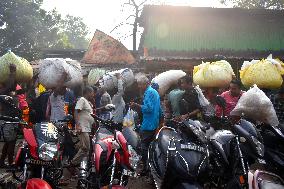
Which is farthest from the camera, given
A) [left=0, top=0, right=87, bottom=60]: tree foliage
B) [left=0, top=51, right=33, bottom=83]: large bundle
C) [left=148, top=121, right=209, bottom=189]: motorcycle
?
[left=0, top=0, right=87, bottom=60]: tree foliage

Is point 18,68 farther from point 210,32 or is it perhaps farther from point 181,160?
point 210,32

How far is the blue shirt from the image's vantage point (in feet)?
20.8

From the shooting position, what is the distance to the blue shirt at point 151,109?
20.8ft

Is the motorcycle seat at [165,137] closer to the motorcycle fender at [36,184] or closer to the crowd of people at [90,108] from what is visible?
the motorcycle fender at [36,184]

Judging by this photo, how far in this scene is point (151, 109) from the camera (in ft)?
20.9

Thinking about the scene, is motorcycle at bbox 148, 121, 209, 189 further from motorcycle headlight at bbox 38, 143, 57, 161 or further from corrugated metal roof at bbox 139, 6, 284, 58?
corrugated metal roof at bbox 139, 6, 284, 58

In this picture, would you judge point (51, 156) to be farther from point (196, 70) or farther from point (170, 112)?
point (196, 70)

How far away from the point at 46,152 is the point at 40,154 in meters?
0.07

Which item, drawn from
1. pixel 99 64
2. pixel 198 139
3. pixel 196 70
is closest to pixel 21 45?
pixel 99 64

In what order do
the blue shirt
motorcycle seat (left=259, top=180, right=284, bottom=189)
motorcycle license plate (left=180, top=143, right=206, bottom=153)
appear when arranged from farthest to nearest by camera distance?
1. the blue shirt
2. motorcycle license plate (left=180, top=143, right=206, bottom=153)
3. motorcycle seat (left=259, top=180, right=284, bottom=189)

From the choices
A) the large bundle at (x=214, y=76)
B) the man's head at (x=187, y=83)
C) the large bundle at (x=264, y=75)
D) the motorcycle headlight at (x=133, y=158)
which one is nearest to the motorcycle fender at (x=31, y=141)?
the motorcycle headlight at (x=133, y=158)

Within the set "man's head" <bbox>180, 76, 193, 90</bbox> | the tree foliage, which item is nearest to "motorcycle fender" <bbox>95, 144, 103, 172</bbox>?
"man's head" <bbox>180, 76, 193, 90</bbox>

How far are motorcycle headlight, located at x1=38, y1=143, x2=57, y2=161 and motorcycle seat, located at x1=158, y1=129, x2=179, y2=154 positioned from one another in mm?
1196

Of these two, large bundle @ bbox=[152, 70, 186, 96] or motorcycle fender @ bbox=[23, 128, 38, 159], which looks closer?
motorcycle fender @ bbox=[23, 128, 38, 159]
